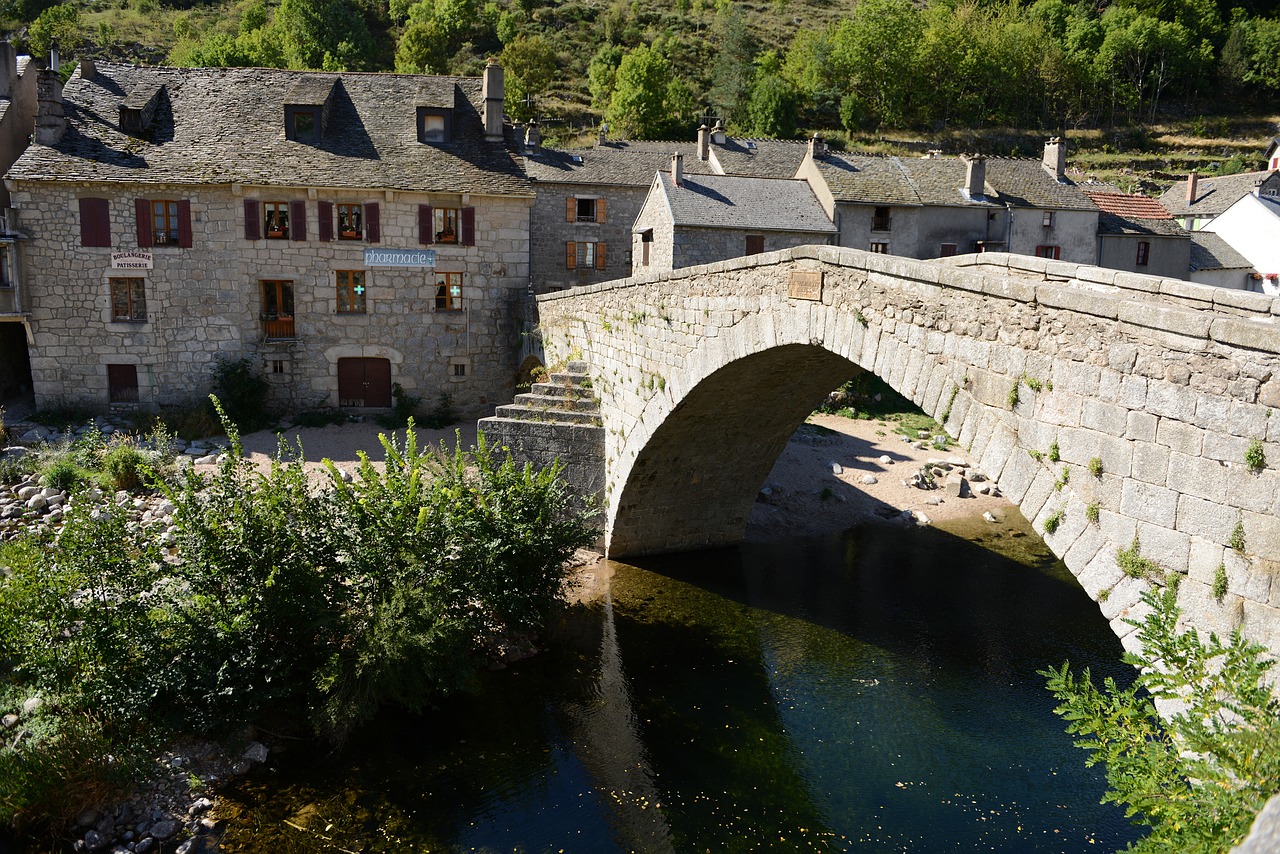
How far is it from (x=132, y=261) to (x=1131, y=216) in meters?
29.8

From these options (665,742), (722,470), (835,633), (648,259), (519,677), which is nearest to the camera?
(665,742)

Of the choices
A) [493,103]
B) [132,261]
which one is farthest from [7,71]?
[493,103]

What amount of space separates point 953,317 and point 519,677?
6953 millimetres

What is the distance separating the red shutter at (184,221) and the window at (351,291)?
3193mm

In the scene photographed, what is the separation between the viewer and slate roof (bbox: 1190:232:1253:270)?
32156mm

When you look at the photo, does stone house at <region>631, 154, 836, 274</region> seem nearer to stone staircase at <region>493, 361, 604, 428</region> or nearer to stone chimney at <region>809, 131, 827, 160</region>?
stone chimney at <region>809, 131, 827, 160</region>

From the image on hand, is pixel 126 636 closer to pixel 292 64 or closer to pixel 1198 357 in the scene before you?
pixel 1198 357

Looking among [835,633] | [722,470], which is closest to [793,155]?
[722,470]

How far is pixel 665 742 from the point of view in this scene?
10172mm

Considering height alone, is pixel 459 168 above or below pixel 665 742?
above

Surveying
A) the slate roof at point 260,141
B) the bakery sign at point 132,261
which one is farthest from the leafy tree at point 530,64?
the bakery sign at point 132,261

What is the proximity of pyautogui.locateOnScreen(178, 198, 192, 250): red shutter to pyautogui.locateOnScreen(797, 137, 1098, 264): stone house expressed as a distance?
17.0 meters

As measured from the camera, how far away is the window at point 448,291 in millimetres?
21078

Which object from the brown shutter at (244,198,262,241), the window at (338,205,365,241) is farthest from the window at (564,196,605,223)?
the brown shutter at (244,198,262,241)
